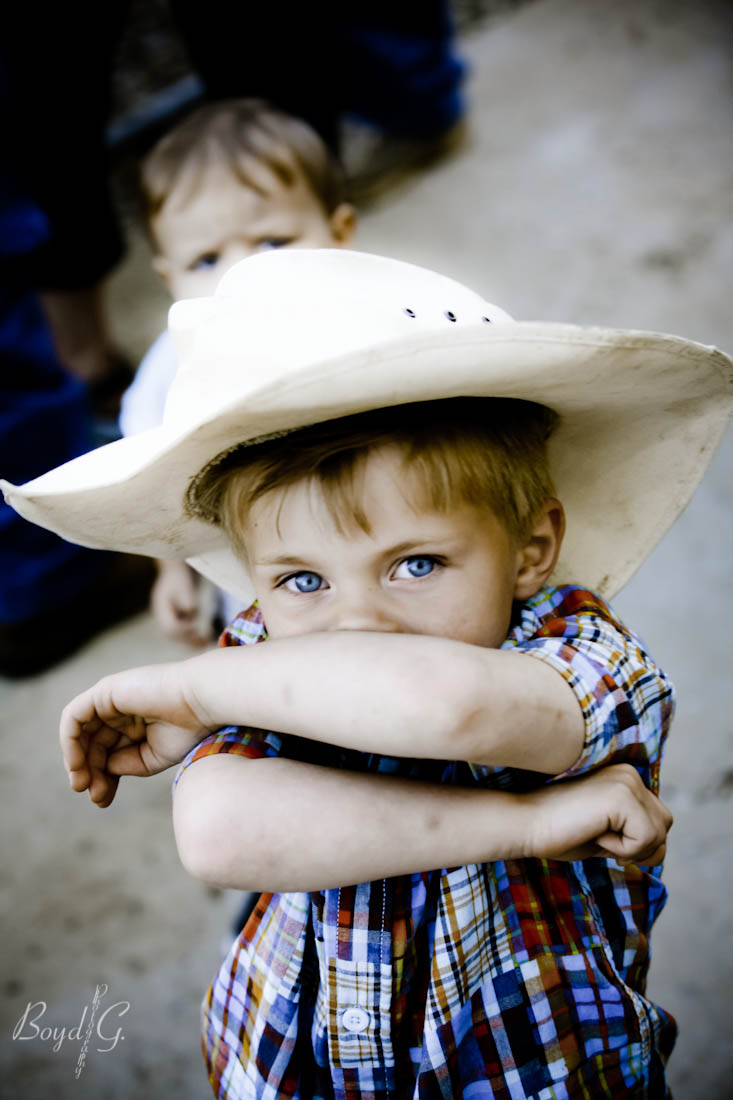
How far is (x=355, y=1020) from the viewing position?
2.31ft

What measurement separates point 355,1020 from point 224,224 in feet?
3.91

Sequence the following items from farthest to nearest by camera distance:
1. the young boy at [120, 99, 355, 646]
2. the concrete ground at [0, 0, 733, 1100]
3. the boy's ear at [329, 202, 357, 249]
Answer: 1. the boy's ear at [329, 202, 357, 249]
2. the young boy at [120, 99, 355, 646]
3. the concrete ground at [0, 0, 733, 1100]

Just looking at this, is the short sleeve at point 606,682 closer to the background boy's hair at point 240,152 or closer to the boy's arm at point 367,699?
the boy's arm at point 367,699

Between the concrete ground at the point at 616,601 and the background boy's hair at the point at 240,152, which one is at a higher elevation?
the background boy's hair at the point at 240,152

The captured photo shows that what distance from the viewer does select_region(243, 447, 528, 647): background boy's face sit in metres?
0.69

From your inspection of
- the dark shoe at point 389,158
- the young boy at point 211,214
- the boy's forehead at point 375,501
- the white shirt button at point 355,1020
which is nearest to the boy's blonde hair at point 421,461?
the boy's forehead at point 375,501

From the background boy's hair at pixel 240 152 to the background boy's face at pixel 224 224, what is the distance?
2 cm

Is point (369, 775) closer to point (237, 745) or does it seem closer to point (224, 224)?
point (237, 745)

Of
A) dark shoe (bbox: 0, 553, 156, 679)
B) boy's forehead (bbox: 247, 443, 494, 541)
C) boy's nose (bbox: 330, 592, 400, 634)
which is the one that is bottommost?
dark shoe (bbox: 0, 553, 156, 679)

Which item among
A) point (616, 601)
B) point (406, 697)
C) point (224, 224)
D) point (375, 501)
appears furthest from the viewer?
point (616, 601)

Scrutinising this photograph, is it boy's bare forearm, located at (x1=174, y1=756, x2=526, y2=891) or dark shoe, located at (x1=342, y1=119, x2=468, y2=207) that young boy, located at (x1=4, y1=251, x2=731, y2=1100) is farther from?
dark shoe, located at (x1=342, y1=119, x2=468, y2=207)

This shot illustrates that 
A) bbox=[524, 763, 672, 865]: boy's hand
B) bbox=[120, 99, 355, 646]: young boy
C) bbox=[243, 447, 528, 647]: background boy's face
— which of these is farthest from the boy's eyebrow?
bbox=[120, 99, 355, 646]: young boy

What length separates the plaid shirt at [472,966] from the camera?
70cm

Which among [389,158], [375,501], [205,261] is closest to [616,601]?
[205,261]
